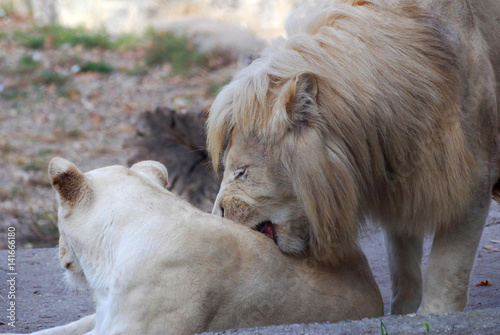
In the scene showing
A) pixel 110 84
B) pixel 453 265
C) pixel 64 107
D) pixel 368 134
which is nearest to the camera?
pixel 368 134

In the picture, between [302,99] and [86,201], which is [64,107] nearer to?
[86,201]

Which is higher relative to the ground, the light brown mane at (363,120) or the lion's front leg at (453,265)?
the light brown mane at (363,120)

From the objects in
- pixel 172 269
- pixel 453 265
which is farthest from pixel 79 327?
pixel 453 265

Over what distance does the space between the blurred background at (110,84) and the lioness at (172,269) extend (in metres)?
2.94

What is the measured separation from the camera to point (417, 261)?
152 inches

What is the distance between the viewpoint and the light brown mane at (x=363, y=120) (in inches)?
115

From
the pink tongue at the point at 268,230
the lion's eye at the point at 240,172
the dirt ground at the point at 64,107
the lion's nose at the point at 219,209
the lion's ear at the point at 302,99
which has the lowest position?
the dirt ground at the point at 64,107

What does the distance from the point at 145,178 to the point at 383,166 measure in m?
1.08

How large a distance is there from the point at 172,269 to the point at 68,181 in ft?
1.90

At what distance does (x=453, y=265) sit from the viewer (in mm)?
3205

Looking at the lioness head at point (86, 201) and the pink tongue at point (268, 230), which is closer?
the lioness head at point (86, 201)

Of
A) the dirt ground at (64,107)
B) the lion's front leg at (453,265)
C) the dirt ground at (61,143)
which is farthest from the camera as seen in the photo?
the dirt ground at (64,107)

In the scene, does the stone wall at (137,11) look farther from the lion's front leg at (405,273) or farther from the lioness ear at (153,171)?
the lioness ear at (153,171)

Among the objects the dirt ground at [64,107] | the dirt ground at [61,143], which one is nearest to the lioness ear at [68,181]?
the dirt ground at [61,143]
